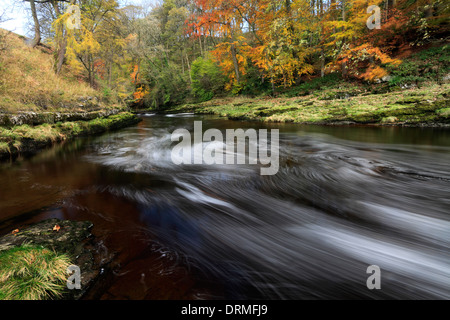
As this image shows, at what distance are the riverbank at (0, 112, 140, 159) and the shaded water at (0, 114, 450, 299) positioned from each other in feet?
5.83

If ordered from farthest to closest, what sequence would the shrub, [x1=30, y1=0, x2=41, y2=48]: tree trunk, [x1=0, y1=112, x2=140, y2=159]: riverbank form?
the shrub, [x1=30, y1=0, x2=41, y2=48]: tree trunk, [x1=0, y1=112, x2=140, y2=159]: riverbank

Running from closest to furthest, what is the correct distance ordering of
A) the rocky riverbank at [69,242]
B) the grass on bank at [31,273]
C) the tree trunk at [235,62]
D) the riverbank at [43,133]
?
the grass on bank at [31,273]
the rocky riverbank at [69,242]
the riverbank at [43,133]
the tree trunk at [235,62]

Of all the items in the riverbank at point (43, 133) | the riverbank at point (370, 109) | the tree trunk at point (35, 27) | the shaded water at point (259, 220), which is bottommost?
the shaded water at point (259, 220)

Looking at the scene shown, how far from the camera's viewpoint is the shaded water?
1.79m

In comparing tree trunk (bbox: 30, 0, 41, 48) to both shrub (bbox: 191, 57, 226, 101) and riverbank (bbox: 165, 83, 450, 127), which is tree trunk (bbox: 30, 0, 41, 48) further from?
shrub (bbox: 191, 57, 226, 101)

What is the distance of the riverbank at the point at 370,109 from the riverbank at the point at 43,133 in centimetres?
922

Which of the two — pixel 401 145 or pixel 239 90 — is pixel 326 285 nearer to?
pixel 401 145

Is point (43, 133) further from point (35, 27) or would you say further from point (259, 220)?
point (35, 27)

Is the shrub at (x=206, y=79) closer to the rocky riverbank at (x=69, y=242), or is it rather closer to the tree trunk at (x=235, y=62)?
the tree trunk at (x=235, y=62)

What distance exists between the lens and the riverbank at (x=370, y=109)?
7.61 metres

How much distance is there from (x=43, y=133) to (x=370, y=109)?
1405 cm

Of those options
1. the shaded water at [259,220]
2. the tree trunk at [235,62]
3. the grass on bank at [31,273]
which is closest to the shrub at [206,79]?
the tree trunk at [235,62]

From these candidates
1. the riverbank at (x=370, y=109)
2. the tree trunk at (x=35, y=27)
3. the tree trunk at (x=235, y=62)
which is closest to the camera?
the riverbank at (x=370, y=109)

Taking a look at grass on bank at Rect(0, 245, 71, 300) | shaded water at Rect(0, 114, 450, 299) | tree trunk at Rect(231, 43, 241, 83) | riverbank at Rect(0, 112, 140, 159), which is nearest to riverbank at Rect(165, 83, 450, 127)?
shaded water at Rect(0, 114, 450, 299)
